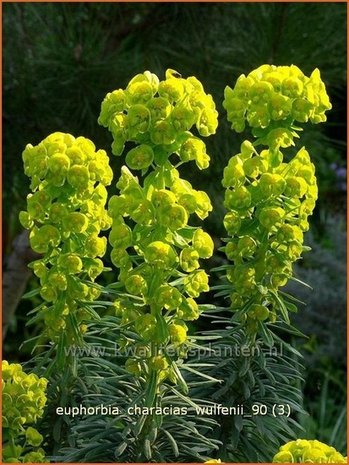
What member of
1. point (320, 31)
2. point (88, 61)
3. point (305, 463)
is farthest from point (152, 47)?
point (305, 463)

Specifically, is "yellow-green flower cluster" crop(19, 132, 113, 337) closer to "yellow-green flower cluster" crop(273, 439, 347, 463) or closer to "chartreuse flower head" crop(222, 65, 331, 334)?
"chartreuse flower head" crop(222, 65, 331, 334)

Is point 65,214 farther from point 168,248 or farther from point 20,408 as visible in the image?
point 20,408

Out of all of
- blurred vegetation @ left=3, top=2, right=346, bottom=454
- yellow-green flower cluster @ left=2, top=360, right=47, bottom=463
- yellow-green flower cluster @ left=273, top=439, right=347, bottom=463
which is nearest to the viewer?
yellow-green flower cluster @ left=273, top=439, right=347, bottom=463

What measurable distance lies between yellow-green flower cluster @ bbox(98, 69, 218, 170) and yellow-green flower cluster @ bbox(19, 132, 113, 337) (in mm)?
46

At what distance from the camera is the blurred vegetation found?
76.9 inches

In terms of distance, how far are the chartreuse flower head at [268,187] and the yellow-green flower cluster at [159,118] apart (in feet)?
0.20

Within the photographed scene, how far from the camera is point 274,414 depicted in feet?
3.55

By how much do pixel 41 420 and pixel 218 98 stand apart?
1.01 metres

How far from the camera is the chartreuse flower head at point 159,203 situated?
3.12 feet

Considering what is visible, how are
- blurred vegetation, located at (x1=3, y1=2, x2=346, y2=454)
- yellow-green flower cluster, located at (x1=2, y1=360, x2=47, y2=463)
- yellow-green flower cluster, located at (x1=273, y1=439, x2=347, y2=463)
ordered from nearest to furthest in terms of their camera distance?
yellow-green flower cluster, located at (x1=273, y1=439, x2=347, y2=463) → yellow-green flower cluster, located at (x1=2, y1=360, x2=47, y2=463) → blurred vegetation, located at (x1=3, y1=2, x2=346, y2=454)

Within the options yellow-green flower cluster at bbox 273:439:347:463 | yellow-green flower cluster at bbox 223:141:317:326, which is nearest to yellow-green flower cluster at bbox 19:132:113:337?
yellow-green flower cluster at bbox 223:141:317:326

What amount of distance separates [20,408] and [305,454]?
34 cm

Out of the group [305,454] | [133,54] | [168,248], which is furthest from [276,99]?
[133,54]

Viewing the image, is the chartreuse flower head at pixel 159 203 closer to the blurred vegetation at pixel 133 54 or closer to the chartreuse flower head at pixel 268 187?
the chartreuse flower head at pixel 268 187
